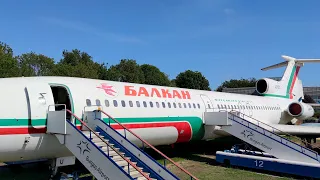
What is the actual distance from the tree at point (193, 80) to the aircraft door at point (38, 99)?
8545 centimetres

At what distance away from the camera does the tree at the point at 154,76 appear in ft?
283

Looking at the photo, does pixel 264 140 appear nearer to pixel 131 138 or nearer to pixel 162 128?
pixel 162 128

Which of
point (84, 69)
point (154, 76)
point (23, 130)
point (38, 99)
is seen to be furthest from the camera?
point (154, 76)

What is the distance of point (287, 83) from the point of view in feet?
94.8

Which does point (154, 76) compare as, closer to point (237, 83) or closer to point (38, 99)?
point (237, 83)

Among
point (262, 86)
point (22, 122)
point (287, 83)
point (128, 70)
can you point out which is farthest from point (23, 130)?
point (128, 70)

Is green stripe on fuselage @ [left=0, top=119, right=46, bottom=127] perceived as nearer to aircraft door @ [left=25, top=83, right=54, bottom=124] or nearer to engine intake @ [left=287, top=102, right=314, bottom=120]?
aircraft door @ [left=25, top=83, right=54, bottom=124]

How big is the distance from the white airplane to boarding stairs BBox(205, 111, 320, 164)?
946mm

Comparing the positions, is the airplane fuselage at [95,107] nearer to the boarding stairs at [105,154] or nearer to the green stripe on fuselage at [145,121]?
the green stripe on fuselage at [145,121]

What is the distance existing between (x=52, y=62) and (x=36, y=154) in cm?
5320

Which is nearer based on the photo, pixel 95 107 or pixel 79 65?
pixel 95 107

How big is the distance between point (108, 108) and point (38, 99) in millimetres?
2836

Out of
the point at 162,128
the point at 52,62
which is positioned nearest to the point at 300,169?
the point at 162,128

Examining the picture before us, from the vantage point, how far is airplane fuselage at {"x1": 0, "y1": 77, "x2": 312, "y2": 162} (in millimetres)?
9344
